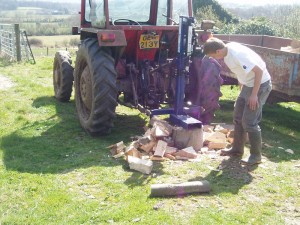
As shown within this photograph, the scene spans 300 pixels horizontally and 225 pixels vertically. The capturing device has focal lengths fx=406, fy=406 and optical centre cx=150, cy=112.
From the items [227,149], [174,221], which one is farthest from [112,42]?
[174,221]

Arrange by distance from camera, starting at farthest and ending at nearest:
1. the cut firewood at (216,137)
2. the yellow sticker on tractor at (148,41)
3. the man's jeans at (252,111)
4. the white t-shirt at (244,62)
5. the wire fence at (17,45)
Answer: the wire fence at (17,45)
the yellow sticker on tractor at (148,41)
the cut firewood at (216,137)
the man's jeans at (252,111)
the white t-shirt at (244,62)

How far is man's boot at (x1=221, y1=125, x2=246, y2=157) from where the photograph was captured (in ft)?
17.1

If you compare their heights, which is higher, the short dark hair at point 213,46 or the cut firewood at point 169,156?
the short dark hair at point 213,46

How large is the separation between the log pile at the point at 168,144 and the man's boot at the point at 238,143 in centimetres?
26

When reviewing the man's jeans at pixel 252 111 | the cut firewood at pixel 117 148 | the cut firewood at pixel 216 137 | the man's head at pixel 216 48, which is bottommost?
the cut firewood at pixel 117 148

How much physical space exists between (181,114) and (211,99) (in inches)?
30.9

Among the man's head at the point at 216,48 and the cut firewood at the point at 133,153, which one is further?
the cut firewood at the point at 133,153

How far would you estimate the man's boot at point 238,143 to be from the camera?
17.1 ft

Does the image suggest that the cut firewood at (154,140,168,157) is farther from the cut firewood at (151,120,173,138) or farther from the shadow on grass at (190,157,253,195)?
the shadow on grass at (190,157,253,195)

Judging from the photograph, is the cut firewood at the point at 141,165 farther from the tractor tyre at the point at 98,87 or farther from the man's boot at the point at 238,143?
the man's boot at the point at 238,143

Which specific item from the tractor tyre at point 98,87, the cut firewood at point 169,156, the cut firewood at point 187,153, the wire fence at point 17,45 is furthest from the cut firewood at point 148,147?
the wire fence at point 17,45

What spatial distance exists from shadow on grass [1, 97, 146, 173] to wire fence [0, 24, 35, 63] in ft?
28.8

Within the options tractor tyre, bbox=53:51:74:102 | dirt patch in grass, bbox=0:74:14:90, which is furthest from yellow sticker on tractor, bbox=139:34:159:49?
dirt patch in grass, bbox=0:74:14:90

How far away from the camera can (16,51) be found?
599 inches
